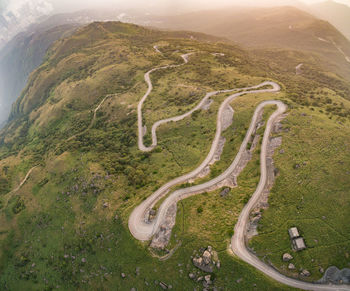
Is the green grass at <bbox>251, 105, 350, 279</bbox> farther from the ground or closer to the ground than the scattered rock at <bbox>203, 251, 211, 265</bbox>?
farther from the ground

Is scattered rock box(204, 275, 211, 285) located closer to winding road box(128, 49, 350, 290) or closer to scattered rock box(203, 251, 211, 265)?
Result: scattered rock box(203, 251, 211, 265)

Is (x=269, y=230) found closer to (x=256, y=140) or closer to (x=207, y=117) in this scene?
(x=256, y=140)

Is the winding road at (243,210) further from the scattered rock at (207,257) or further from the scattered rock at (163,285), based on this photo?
the scattered rock at (163,285)

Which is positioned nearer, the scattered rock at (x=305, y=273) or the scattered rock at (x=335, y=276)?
the scattered rock at (x=335, y=276)

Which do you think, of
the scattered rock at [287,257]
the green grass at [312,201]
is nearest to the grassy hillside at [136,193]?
the green grass at [312,201]

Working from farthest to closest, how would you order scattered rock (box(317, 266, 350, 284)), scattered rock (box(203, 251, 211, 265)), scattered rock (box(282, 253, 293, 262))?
scattered rock (box(203, 251, 211, 265))
scattered rock (box(282, 253, 293, 262))
scattered rock (box(317, 266, 350, 284))

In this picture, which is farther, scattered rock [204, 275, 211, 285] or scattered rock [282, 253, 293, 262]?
scattered rock [204, 275, 211, 285]

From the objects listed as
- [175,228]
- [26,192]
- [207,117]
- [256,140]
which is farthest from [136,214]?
[26,192]

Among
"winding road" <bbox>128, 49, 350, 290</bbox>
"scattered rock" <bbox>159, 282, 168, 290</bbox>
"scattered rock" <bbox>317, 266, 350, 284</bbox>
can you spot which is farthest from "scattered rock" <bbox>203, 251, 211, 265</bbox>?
"scattered rock" <bbox>317, 266, 350, 284</bbox>

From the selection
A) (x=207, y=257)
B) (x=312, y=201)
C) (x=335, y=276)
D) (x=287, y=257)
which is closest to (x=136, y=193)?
(x=207, y=257)

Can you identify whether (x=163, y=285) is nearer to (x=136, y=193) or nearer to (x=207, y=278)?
(x=207, y=278)

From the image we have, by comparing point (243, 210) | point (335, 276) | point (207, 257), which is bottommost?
point (207, 257)
